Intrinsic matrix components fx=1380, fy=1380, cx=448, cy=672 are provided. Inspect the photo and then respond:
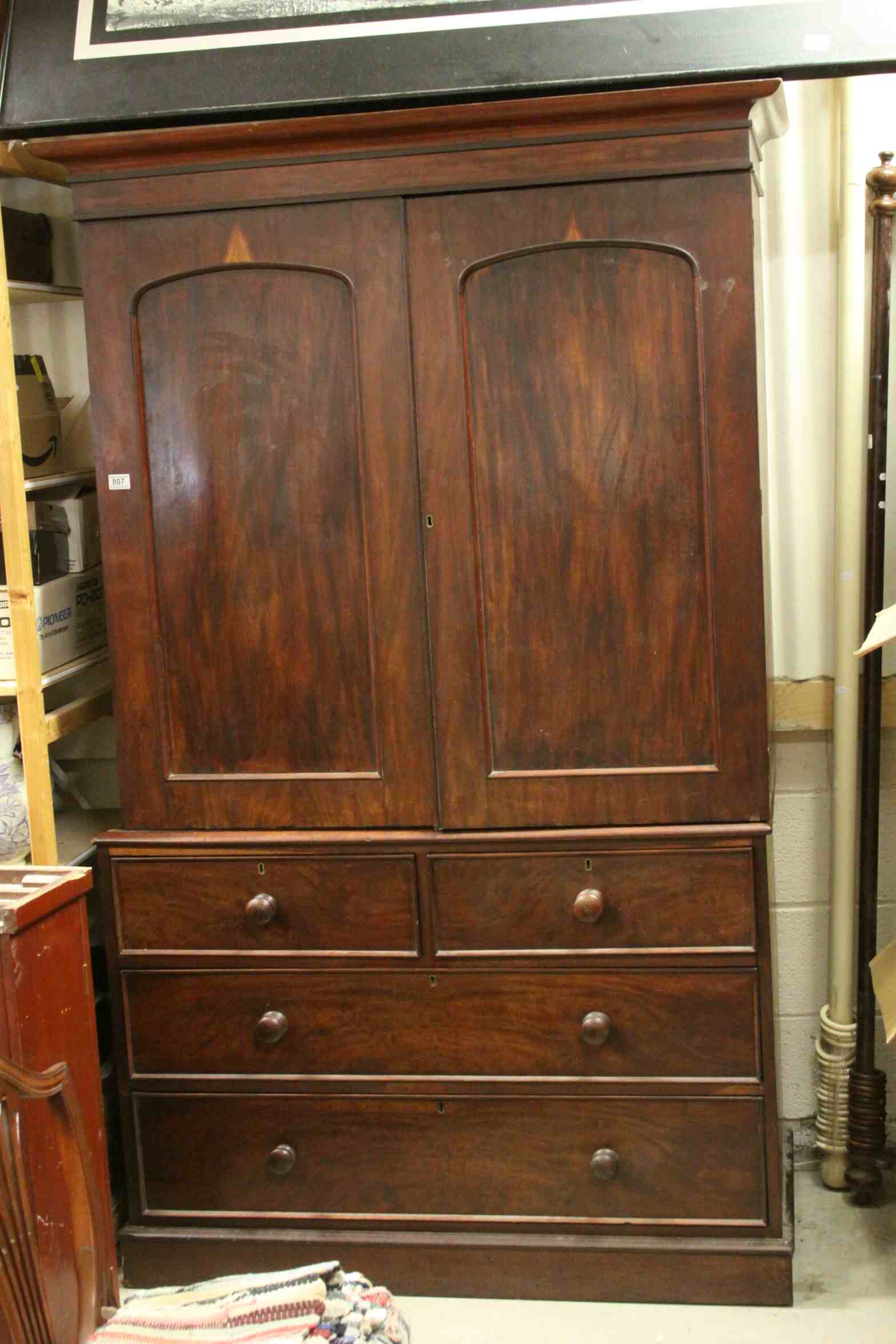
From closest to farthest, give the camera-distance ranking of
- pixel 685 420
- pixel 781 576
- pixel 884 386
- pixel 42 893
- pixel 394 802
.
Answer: pixel 42 893
pixel 685 420
pixel 394 802
pixel 884 386
pixel 781 576

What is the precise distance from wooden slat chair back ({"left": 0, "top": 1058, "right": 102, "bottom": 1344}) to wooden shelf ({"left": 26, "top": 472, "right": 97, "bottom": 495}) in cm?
114

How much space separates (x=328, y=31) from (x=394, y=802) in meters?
1.23

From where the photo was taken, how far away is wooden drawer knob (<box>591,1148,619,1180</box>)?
7.48ft

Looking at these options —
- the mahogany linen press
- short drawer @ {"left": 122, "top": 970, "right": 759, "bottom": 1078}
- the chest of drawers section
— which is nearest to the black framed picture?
the mahogany linen press

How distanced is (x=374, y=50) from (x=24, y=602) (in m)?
1.05

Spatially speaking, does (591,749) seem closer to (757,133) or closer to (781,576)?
(781,576)

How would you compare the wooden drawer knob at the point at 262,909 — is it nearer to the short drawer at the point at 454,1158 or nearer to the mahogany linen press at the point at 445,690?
the mahogany linen press at the point at 445,690

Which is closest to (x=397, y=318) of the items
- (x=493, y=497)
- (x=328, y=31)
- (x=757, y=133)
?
(x=493, y=497)

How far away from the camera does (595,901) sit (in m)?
2.22

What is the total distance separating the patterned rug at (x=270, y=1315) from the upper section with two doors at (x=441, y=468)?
2.82 feet

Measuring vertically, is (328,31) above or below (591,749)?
above

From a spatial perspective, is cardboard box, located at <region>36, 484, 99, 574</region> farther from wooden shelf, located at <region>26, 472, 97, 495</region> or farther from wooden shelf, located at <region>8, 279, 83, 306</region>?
wooden shelf, located at <region>8, 279, 83, 306</region>

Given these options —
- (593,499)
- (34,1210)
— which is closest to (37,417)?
(593,499)

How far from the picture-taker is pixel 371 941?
2.32 meters
